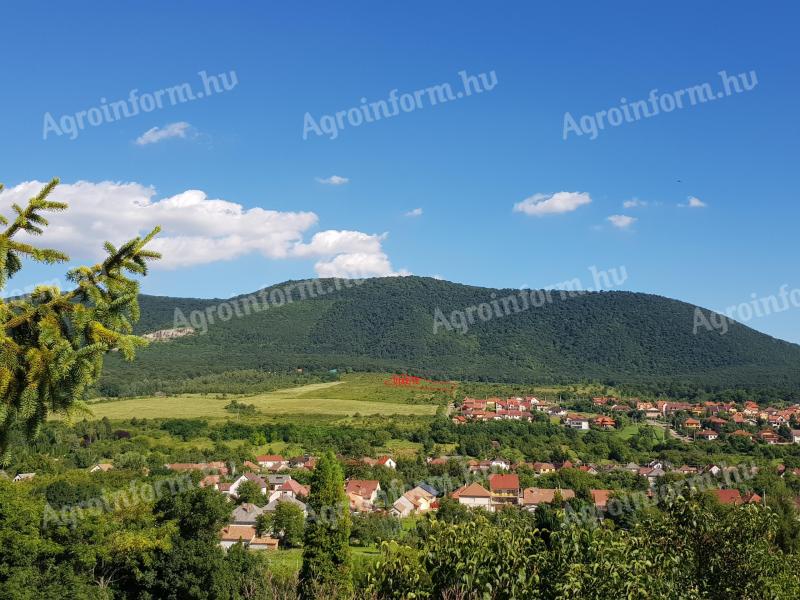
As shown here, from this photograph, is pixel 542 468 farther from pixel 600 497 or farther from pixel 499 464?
pixel 600 497

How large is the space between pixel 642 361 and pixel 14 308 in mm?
167799

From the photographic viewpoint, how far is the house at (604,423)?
8319 cm

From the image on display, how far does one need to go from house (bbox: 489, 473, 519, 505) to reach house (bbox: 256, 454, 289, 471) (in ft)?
64.8

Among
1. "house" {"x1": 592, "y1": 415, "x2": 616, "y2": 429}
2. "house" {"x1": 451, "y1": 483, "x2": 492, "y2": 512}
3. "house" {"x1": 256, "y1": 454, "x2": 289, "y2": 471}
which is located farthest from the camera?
"house" {"x1": 592, "y1": 415, "x2": 616, "y2": 429}

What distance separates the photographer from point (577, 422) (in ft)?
280

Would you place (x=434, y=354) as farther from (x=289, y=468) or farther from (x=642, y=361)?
(x=289, y=468)

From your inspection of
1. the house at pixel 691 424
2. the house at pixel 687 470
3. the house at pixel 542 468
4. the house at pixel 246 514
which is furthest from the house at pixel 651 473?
the house at pixel 691 424

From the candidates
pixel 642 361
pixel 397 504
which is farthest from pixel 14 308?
pixel 642 361

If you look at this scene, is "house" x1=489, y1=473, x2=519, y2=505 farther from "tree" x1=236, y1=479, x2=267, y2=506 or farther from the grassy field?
the grassy field

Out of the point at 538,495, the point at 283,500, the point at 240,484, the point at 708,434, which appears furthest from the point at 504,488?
the point at 708,434

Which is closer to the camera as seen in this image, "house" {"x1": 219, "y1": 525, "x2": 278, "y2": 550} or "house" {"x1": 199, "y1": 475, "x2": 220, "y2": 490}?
"house" {"x1": 219, "y1": 525, "x2": 278, "y2": 550}

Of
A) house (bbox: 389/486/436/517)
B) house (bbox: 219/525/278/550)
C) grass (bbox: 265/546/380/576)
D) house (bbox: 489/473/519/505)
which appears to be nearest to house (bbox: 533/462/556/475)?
house (bbox: 489/473/519/505)

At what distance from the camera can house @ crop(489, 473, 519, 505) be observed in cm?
4653

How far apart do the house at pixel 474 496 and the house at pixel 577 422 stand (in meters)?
38.0
